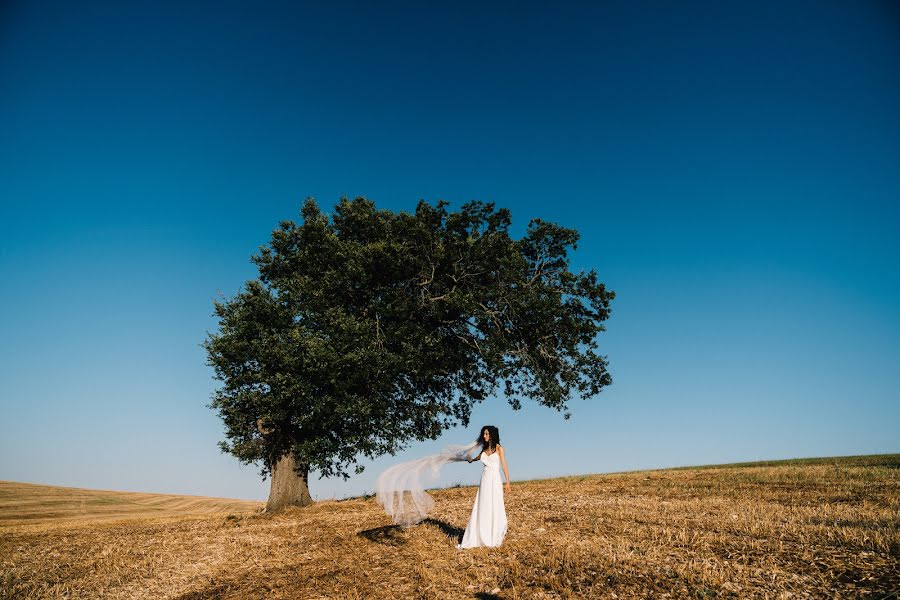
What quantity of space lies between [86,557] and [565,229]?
22835mm

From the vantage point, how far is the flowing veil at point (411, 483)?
13523 mm

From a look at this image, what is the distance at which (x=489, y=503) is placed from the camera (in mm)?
12312

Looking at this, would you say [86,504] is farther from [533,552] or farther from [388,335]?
[533,552]

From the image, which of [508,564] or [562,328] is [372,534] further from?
[562,328]

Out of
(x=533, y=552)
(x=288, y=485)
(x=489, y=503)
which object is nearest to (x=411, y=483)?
(x=489, y=503)

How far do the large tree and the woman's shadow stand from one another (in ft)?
19.7

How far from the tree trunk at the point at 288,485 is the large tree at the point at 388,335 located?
0.21 feet

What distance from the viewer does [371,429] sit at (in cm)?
2214

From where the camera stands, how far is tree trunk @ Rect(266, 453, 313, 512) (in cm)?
2252

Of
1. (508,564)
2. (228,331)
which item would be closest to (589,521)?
(508,564)

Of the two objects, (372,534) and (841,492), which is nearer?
(372,534)

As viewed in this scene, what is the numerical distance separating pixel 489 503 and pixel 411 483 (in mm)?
2608

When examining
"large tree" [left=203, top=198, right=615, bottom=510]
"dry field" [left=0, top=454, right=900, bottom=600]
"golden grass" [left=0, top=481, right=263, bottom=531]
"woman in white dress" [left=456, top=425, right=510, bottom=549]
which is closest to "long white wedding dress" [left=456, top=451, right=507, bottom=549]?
"woman in white dress" [left=456, top=425, right=510, bottom=549]

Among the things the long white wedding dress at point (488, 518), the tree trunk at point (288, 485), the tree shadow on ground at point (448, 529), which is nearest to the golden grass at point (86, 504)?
the tree trunk at point (288, 485)
